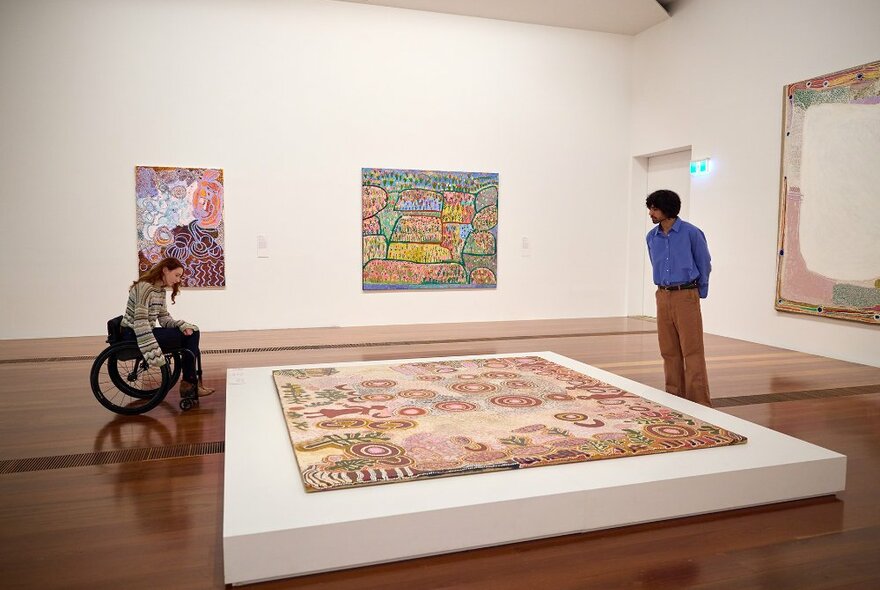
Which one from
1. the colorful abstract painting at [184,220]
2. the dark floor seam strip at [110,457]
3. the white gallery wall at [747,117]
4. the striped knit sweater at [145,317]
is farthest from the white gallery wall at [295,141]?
the dark floor seam strip at [110,457]

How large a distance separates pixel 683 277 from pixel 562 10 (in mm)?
5620

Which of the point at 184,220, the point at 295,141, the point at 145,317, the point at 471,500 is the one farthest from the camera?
the point at 295,141

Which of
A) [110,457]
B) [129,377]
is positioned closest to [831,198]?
Answer: [129,377]

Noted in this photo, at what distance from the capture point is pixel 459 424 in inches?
142

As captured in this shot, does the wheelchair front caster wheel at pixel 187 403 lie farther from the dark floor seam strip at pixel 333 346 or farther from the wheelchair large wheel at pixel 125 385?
the dark floor seam strip at pixel 333 346

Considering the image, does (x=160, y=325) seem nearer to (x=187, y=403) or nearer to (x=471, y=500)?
(x=187, y=403)

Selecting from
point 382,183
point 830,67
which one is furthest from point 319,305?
point 830,67

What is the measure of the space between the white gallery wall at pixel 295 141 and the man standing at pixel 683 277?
4.70 metres

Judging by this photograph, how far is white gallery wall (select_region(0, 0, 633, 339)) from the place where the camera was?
755 centimetres

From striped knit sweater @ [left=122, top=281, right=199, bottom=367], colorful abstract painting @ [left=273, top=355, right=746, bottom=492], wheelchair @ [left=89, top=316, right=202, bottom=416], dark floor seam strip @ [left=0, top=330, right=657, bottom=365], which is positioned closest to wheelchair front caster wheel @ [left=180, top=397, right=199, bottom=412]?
wheelchair @ [left=89, top=316, right=202, bottom=416]

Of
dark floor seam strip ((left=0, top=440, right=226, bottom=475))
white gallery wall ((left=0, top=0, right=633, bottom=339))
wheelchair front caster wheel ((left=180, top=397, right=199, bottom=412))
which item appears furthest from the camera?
white gallery wall ((left=0, top=0, right=633, bottom=339))

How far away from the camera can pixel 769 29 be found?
7348 millimetres

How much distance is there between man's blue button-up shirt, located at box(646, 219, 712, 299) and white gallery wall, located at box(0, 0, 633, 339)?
4727mm

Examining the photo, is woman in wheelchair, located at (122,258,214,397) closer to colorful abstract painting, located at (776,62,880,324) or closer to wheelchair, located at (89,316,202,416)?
wheelchair, located at (89,316,202,416)
